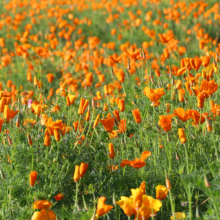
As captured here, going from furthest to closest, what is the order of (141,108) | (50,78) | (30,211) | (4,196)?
(50,78)
(141,108)
(4,196)
(30,211)

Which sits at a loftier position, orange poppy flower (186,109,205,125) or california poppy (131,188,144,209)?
orange poppy flower (186,109,205,125)

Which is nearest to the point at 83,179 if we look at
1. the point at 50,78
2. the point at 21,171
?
the point at 21,171

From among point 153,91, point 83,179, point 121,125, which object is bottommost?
point 83,179

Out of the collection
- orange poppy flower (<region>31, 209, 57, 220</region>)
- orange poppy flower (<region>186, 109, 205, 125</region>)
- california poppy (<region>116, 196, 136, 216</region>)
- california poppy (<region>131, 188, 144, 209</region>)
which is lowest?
orange poppy flower (<region>31, 209, 57, 220</region>)

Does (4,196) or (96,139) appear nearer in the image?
(4,196)

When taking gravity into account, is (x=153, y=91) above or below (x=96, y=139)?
above

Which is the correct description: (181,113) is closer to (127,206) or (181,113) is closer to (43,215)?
(127,206)

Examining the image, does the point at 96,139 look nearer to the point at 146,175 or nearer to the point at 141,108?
the point at 141,108

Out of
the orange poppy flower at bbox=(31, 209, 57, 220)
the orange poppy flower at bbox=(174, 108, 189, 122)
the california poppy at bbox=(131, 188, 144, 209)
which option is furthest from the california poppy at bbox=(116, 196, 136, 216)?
the orange poppy flower at bbox=(174, 108, 189, 122)

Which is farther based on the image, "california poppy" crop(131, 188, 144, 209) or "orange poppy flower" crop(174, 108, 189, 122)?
"orange poppy flower" crop(174, 108, 189, 122)

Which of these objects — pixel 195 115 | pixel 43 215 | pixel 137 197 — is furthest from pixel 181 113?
pixel 43 215

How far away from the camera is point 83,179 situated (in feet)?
6.70

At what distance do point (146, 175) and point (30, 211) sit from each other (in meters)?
0.63

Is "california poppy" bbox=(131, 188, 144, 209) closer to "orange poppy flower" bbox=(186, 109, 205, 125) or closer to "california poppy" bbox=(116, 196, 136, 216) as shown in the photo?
"california poppy" bbox=(116, 196, 136, 216)
